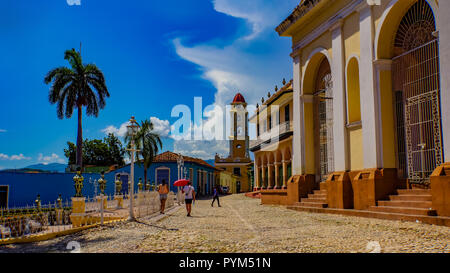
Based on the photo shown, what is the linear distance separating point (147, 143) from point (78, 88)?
7743 millimetres

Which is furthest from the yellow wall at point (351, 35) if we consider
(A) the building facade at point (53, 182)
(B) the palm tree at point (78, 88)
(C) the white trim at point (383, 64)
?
(B) the palm tree at point (78, 88)

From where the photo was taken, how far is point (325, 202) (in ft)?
44.8

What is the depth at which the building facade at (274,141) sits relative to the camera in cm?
2532

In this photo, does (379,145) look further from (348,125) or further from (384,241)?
(384,241)

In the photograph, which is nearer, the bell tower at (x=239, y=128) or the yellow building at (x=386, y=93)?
the yellow building at (x=386, y=93)

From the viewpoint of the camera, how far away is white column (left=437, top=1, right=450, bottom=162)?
8.59 m

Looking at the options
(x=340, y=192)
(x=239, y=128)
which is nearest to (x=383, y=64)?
(x=340, y=192)

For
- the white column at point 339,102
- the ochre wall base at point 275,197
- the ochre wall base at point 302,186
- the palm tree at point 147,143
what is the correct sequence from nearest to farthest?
the white column at point 339,102
the ochre wall base at point 302,186
the ochre wall base at point 275,197
the palm tree at point 147,143

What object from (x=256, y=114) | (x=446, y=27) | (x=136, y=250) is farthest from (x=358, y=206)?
(x=256, y=114)

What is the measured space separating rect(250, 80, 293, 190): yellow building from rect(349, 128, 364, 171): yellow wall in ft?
37.2

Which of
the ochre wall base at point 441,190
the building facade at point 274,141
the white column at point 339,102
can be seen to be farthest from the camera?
the building facade at point 274,141

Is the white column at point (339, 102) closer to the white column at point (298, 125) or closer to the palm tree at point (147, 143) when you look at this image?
the white column at point (298, 125)

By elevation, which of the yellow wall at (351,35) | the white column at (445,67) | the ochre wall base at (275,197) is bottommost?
the ochre wall base at (275,197)

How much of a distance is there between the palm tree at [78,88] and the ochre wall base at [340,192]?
24.4 m
